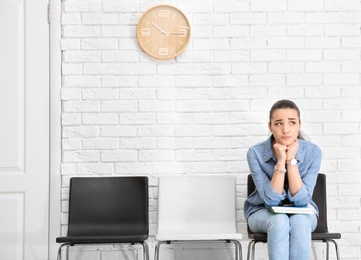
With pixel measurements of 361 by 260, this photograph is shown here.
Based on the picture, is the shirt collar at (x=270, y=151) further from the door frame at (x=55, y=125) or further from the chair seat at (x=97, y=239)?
the door frame at (x=55, y=125)

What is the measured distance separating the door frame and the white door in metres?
0.03

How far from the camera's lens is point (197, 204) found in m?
3.74

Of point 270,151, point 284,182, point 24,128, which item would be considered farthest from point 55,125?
point 284,182

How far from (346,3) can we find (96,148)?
6.32 feet

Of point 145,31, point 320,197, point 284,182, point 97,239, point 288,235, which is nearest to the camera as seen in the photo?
point 288,235

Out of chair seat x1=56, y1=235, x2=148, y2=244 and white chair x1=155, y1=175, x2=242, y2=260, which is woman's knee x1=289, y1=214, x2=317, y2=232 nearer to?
white chair x1=155, y1=175, x2=242, y2=260

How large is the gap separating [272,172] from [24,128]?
165cm

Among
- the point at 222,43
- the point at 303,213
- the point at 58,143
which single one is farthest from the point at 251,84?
the point at 58,143

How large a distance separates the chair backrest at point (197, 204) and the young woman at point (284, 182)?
28cm

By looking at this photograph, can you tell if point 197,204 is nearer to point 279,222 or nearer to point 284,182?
point 284,182

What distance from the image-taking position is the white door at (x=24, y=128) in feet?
12.5

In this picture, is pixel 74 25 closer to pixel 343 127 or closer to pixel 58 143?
pixel 58 143

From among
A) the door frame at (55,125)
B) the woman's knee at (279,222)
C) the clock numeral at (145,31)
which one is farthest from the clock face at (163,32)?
the woman's knee at (279,222)

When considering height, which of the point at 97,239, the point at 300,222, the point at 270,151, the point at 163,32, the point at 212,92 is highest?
the point at 163,32
